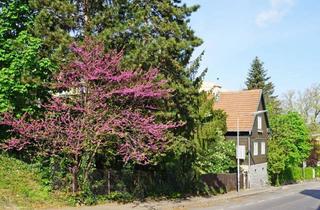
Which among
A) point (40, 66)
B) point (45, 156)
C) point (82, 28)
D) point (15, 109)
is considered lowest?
point (45, 156)

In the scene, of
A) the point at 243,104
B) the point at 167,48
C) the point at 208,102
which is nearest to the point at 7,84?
the point at 167,48

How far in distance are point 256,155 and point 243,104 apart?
553 centimetres

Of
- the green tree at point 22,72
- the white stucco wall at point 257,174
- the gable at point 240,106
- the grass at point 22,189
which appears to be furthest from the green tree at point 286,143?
the green tree at point 22,72

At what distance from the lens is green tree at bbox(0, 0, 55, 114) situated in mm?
21719

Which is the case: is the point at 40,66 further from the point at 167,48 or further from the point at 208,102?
the point at 208,102

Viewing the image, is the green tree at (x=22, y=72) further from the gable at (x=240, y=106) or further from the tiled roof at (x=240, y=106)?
the tiled roof at (x=240, y=106)

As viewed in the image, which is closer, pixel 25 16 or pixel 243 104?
pixel 25 16

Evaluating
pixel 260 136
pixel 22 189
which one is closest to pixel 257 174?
pixel 260 136

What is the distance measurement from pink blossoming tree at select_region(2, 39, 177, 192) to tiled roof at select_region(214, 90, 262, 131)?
90.5 feet

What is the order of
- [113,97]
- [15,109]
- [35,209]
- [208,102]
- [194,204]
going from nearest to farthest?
[35,209], [113,97], [15,109], [194,204], [208,102]

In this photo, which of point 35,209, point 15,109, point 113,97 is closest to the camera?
point 35,209

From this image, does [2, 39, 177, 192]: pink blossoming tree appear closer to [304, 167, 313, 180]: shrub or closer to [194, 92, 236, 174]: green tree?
[194, 92, 236, 174]: green tree

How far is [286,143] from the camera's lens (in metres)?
55.6

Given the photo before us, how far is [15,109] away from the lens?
74.4ft
